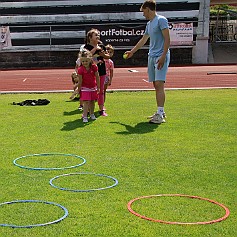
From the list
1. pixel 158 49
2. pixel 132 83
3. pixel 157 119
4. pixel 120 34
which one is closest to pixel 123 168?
pixel 157 119

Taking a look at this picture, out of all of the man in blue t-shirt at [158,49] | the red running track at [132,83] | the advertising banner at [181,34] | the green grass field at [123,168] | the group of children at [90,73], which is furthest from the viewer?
the advertising banner at [181,34]

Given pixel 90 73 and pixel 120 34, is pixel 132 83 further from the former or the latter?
pixel 120 34

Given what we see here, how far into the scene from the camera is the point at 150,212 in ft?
16.2

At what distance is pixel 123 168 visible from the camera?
656 cm

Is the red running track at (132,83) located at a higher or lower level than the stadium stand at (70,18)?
lower

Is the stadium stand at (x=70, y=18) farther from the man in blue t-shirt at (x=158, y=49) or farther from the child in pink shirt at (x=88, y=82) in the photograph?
the man in blue t-shirt at (x=158, y=49)

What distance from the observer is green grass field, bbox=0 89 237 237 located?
4652 millimetres

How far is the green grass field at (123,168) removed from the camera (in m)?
4.65

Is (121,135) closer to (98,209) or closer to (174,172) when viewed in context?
(174,172)

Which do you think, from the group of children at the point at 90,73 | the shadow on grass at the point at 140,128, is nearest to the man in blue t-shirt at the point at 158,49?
the shadow on grass at the point at 140,128

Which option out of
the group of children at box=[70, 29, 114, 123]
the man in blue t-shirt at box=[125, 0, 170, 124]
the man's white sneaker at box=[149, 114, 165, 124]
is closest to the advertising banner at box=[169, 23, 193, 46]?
the group of children at box=[70, 29, 114, 123]

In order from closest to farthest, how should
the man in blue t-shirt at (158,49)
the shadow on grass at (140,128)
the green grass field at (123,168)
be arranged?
1. the green grass field at (123,168)
2. the shadow on grass at (140,128)
3. the man in blue t-shirt at (158,49)

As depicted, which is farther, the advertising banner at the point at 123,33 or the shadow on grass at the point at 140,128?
the advertising banner at the point at 123,33

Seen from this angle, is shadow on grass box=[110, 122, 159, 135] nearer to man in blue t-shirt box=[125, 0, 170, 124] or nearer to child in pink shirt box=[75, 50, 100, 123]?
man in blue t-shirt box=[125, 0, 170, 124]
